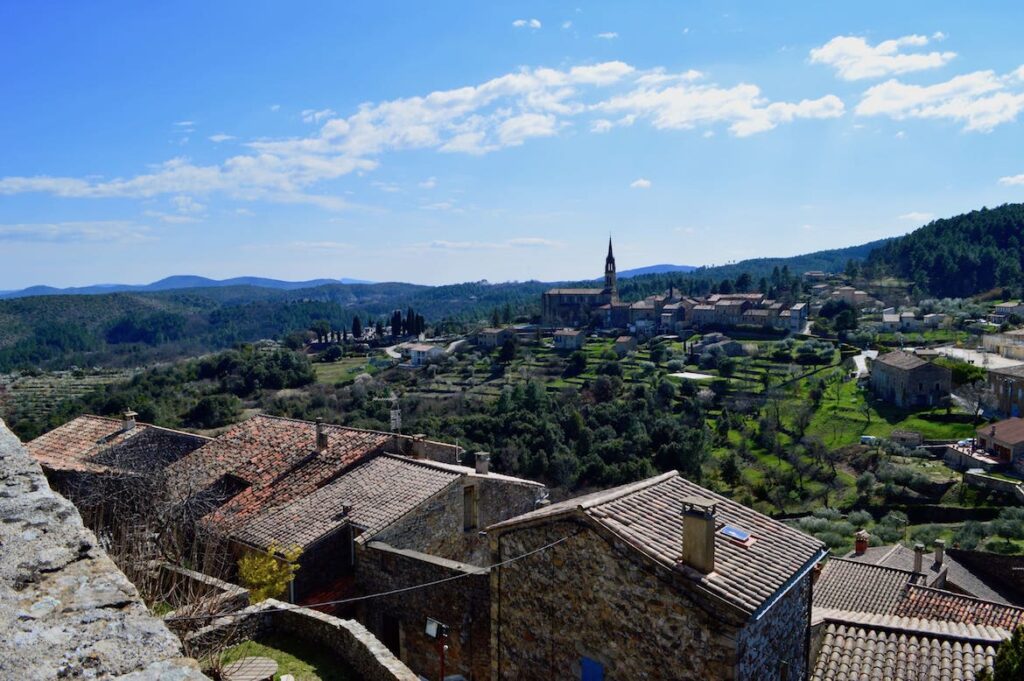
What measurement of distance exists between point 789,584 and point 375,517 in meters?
7.31

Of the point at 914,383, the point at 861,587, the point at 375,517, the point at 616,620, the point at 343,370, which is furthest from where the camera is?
the point at 343,370

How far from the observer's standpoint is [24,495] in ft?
7.45

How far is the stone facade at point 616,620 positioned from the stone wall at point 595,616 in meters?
0.01

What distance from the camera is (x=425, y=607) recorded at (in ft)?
34.9

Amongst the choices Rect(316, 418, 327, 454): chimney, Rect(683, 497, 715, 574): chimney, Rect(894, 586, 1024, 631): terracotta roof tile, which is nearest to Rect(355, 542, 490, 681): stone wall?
Rect(683, 497, 715, 574): chimney

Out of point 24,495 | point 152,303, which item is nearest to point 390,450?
point 24,495

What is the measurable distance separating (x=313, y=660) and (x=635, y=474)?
3504cm

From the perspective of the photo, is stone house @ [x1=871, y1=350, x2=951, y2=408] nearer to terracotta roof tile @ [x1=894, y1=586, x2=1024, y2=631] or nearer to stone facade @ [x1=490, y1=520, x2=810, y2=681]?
terracotta roof tile @ [x1=894, y1=586, x2=1024, y2=631]

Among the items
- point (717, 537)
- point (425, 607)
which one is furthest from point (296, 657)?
point (717, 537)

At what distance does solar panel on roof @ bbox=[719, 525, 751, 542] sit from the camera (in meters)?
8.06

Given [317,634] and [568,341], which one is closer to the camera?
[317,634]

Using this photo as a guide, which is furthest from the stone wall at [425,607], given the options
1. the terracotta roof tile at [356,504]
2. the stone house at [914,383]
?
the stone house at [914,383]

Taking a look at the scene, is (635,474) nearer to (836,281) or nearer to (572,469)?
(572,469)

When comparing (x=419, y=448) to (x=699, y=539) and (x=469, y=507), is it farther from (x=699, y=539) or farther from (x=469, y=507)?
(x=699, y=539)
